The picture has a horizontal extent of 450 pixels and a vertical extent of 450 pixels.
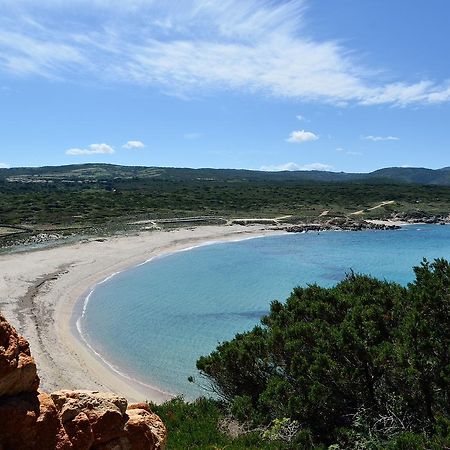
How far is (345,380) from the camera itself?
1039cm

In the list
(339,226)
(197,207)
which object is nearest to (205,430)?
(339,226)

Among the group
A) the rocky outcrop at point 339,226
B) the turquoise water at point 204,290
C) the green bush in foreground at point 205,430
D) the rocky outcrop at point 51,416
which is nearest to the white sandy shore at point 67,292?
the turquoise water at point 204,290

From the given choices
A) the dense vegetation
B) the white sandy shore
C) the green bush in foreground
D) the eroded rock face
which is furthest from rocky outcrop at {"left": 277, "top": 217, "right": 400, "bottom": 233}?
the eroded rock face

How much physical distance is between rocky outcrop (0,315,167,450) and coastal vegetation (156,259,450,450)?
3995 millimetres

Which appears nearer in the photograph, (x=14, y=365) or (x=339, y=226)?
(x=14, y=365)

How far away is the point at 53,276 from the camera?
37438 mm

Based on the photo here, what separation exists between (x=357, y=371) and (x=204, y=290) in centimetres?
2722

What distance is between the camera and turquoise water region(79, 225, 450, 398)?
77.4ft

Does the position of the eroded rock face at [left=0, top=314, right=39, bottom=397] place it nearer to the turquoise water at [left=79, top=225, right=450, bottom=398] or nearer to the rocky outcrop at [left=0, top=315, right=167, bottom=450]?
the rocky outcrop at [left=0, top=315, right=167, bottom=450]

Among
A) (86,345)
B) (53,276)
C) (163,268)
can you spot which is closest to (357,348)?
(86,345)

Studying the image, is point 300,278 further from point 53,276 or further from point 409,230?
point 409,230

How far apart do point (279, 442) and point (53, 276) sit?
3111 centimetres

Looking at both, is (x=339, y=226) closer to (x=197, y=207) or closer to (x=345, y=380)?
(x=197, y=207)

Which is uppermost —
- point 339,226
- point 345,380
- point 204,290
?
point 345,380
